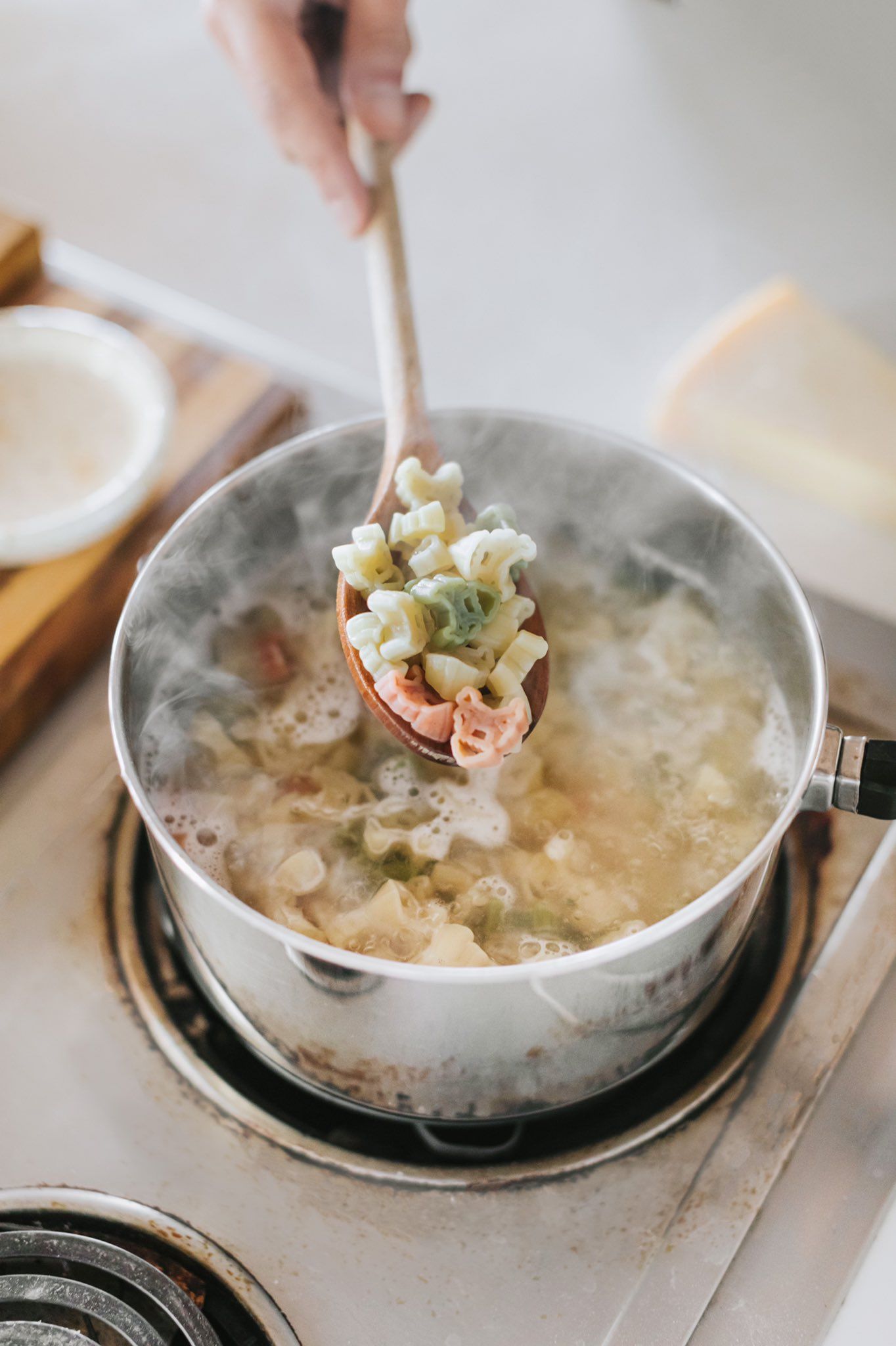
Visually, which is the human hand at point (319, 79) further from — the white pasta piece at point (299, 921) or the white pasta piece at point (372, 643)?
the white pasta piece at point (299, 921)

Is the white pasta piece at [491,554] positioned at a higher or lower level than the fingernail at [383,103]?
lower

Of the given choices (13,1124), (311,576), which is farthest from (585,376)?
(13,1124)

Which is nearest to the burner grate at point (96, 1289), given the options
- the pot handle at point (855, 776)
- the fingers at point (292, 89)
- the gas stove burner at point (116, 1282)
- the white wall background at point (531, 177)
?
the gas stove burner at point (116, 1282)

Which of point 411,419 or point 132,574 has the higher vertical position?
point 411,419

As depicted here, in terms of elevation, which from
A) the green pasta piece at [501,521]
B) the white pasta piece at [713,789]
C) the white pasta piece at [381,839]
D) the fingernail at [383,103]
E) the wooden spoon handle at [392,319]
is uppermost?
the fingernail at [383,103]

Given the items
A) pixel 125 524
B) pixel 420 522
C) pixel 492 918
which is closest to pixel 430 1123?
pixel 492 918

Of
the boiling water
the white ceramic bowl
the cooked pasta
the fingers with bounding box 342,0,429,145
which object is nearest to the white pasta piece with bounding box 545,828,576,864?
the boiling water

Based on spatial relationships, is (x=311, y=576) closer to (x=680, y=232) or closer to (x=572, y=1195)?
(x=572, y=1195)
